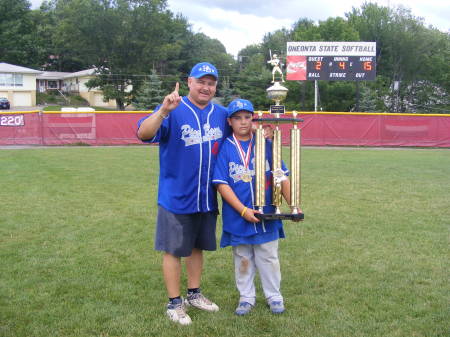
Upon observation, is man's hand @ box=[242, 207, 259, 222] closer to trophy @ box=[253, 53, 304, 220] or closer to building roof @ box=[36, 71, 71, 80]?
trophy @ box=[253, 53, 304, 220]

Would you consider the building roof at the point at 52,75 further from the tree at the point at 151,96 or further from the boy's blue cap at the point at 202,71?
the boy's blue cap at the point at 202,71

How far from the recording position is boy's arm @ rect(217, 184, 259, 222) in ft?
11.8

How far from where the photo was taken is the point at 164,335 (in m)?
3.43

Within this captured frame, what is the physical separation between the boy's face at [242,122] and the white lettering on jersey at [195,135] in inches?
5.6

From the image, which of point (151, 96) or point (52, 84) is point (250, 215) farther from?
point (52, 84)

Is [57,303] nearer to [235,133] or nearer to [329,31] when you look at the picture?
[235,133]

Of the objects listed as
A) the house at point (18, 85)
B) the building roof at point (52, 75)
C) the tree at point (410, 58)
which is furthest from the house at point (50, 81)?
the tree at point (410, 58)

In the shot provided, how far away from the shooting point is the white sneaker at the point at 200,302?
12.8 feet

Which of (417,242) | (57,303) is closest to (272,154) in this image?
(57,303)

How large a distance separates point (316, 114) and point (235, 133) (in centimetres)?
1888

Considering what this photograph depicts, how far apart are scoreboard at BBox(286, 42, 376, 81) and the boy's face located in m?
21.7

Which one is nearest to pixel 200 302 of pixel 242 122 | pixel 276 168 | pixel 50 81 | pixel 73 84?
pixel 276 168

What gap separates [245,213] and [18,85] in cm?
5310

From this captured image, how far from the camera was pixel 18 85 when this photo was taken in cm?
5125
